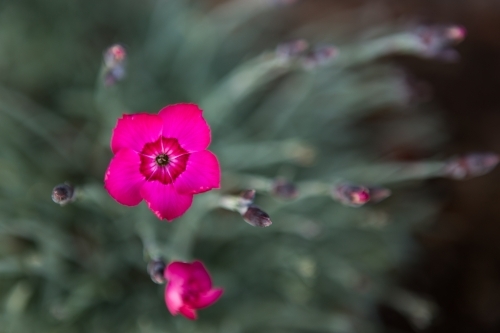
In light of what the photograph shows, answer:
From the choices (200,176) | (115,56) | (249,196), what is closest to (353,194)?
(249,196)

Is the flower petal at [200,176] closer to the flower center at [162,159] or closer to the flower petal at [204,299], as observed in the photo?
the flower center at [162,159]

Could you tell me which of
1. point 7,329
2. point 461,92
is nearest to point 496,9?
point 461,92

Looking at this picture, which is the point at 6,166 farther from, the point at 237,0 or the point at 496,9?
the point at 496,9

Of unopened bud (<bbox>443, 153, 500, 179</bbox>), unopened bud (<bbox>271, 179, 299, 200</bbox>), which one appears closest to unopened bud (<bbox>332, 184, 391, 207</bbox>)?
unopened bud (<bbox>271, 179, 299, 200</bbox>)

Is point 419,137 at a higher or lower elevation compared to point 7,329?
higher

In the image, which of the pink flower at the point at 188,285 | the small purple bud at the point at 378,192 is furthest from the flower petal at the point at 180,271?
the small purple bud at the point at 378,192
